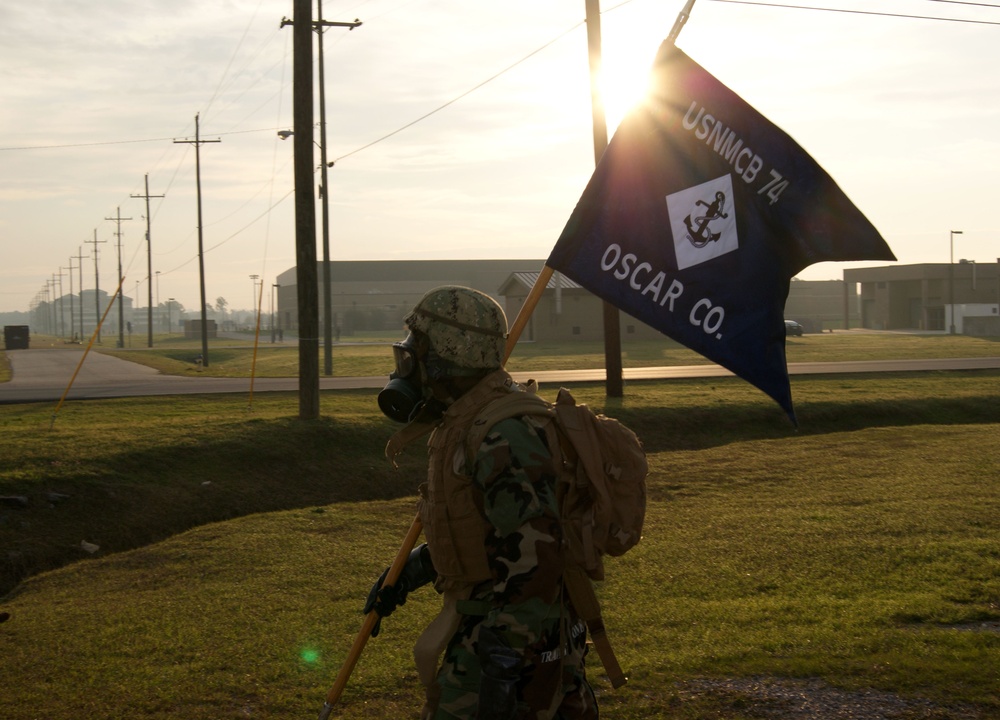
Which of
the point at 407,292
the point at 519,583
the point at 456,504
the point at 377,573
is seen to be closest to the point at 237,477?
the point at 377,573

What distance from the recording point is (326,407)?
1917cm

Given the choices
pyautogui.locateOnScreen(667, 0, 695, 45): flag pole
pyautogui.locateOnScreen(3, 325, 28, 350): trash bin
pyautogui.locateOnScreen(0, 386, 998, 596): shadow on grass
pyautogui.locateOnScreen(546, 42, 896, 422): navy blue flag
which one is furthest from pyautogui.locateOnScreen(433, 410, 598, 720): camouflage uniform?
pyautogui.locateOnScreen(3, 325, 28, 350): trash bin

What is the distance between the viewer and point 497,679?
2760mm

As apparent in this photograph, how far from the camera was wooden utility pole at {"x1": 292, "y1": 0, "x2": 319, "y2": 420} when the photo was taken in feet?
50.0

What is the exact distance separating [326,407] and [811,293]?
107m

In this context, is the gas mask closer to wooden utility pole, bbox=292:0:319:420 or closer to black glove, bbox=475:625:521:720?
black glove, bbox=475:625:521:720

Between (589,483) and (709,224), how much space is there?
2.17m

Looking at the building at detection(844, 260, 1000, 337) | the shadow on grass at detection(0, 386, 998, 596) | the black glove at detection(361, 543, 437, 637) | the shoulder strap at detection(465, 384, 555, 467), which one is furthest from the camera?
the building at detection(844, 260, 1000, 337)

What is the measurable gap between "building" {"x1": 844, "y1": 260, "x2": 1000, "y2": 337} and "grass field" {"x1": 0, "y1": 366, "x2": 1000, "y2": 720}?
62.5 metres

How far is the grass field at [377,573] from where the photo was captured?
558 cm

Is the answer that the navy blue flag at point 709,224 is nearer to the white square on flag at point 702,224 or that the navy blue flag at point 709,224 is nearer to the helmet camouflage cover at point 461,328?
the white square on flag at point 702,224

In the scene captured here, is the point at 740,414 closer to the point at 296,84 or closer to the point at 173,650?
the point at 296,84

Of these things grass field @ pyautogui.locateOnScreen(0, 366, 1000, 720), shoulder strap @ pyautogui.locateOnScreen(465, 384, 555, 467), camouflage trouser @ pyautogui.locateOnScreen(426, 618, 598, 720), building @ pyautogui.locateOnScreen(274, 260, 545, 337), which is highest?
building @ pyautogui.locateOnScreen(274, 260, 545, 337)

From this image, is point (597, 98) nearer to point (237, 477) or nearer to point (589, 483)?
point (237, 477)
